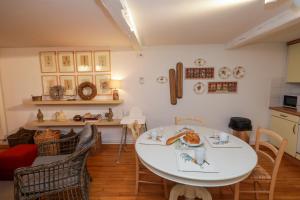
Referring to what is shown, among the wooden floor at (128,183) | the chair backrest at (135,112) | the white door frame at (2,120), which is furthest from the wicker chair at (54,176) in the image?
the white door frame at (2,120)

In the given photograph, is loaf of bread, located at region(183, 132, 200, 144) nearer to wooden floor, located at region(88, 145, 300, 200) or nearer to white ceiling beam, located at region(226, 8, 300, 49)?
wooden floor, located at region(88, 145, 300, 200)

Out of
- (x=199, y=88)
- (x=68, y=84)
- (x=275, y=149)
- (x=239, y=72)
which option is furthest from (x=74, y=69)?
(x=275, y=149)

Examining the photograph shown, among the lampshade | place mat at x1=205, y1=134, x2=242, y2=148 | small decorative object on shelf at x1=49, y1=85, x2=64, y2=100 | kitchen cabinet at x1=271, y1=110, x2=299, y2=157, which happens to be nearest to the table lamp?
the lampshade

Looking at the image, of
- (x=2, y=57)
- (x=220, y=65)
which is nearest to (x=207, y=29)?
(x=220, y=65)

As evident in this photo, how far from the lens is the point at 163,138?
1.90 meters

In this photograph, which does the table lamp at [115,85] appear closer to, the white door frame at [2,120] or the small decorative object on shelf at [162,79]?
the small decorative object on shelf at [162,79]

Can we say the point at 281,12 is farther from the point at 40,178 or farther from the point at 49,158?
the point at 49,158

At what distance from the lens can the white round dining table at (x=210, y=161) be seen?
46.6 inches

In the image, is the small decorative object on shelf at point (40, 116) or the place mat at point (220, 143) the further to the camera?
the small decorative object on shelf at point (40, 116)

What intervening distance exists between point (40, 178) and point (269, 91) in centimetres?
396

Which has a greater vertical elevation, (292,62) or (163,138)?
(292,62)

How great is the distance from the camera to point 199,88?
3.40 meters

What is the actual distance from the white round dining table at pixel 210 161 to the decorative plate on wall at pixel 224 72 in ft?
5.89

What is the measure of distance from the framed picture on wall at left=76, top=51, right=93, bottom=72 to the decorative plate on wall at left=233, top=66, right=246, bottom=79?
9.53 feet
